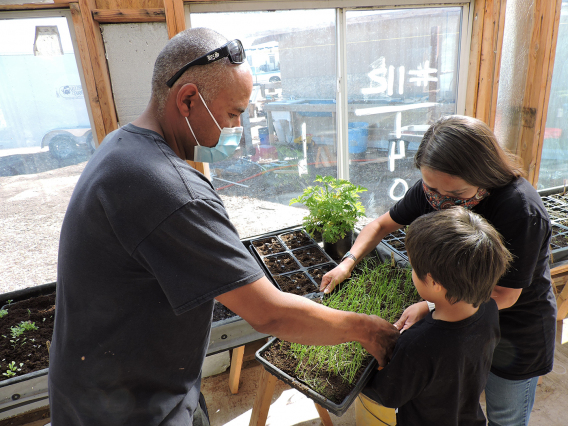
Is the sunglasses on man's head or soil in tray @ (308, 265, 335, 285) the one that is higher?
the sunglasses on man's head

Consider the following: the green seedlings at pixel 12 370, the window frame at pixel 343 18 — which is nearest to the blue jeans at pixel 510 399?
the window frame at pixel 343 18

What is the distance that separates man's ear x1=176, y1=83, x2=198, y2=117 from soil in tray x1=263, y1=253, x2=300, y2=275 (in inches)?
56.9

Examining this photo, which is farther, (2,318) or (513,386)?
(2,318)

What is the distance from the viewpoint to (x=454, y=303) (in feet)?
4.02

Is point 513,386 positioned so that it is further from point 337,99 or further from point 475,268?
point 337,99

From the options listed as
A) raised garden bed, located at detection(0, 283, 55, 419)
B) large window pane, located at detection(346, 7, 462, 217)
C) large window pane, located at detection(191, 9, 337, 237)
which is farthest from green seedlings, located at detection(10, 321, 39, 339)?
large window pane, located at detection(346, 7, 462, 217)

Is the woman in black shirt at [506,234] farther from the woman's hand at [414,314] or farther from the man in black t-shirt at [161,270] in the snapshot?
the man in black t-shirt at [161,270]

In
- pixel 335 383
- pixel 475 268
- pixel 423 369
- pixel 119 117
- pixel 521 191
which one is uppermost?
pixel 119 117

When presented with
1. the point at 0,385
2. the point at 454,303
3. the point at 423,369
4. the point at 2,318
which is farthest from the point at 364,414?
the point at 2,318

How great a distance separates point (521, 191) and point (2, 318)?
106 inches

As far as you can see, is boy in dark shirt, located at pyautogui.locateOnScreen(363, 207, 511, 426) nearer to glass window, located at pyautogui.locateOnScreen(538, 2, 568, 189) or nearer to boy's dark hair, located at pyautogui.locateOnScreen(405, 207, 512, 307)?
boy's dark hair, located at pyautogui.locateOnScreen(405, 207, 512, 307)

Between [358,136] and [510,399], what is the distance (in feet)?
7.12

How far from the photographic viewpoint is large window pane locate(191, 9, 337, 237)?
8.84ft

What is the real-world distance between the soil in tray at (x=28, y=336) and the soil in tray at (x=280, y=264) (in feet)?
4.22
